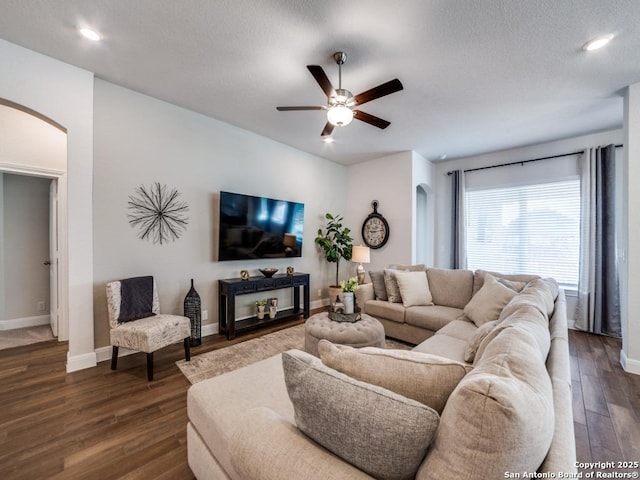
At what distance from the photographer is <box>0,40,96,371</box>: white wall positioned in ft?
7.80

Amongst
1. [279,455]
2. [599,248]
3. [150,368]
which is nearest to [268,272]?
[150,368]

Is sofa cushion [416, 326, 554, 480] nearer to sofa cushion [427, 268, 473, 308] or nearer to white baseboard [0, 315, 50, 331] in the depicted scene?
sofa cushion [427, 268, 473, 308]

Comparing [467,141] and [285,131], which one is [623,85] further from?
[285,131]

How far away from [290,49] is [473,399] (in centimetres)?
259

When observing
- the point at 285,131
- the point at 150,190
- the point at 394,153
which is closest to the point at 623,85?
the point at 394,153

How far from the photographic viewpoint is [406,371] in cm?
87

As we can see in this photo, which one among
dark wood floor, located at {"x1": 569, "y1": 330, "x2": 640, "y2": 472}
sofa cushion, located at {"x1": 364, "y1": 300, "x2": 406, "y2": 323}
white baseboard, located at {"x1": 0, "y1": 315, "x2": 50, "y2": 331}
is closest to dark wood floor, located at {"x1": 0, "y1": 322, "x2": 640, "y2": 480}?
dark wood floor, located at {"x1": 569, "y1": 330, "x2": 640, "y2": 472}

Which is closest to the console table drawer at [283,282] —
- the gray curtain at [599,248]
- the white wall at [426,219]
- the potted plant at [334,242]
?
the potted plant at [334,242]

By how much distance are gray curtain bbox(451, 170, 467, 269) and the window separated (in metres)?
0.13

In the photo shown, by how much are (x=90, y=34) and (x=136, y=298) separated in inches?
90.7

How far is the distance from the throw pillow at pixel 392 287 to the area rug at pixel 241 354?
51 centimetres

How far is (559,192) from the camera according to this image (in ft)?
13.6

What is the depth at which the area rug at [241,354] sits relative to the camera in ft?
8.29

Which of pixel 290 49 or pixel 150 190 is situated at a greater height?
pixel 290 49
